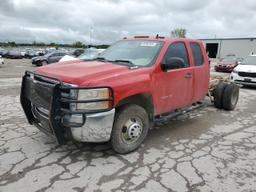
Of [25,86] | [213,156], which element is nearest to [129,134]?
[213,156]

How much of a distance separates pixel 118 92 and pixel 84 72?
0.60 metres

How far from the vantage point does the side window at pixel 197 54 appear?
551cm

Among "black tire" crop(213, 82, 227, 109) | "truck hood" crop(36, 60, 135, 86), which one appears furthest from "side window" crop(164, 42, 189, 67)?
"black tire" crop(213, 82, 227, 109)

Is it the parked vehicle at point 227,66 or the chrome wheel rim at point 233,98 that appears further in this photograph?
the parked vehicle at point 227,66

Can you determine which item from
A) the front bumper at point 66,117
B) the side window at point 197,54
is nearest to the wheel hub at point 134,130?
the front bumper at point 66,117

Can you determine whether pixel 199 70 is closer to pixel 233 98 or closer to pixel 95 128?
pixel 233 98

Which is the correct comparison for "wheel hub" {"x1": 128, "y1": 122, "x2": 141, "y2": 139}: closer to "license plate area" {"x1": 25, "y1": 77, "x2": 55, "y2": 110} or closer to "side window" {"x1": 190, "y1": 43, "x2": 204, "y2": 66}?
"license plate area" {"x1": 25, "y1": 77, "x2": 55, "y2": 110}

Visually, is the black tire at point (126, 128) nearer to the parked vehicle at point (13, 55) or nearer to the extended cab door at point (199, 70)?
the extended cab door at point (199, 70)

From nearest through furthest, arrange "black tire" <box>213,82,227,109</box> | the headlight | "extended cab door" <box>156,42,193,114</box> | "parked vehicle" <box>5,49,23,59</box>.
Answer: the headlight < "extended cab door" <box>156,42,193,114</box> < "black tire" <box>213,82,227,109</box> < "parked vehicle" <box>5,49,23,59</box>

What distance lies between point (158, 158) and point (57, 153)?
1.64m

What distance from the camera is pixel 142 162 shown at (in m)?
3.82

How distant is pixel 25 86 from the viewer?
431 cm

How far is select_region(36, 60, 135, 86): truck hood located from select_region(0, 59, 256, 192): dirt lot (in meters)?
1.27

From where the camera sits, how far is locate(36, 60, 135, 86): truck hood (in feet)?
11.4
